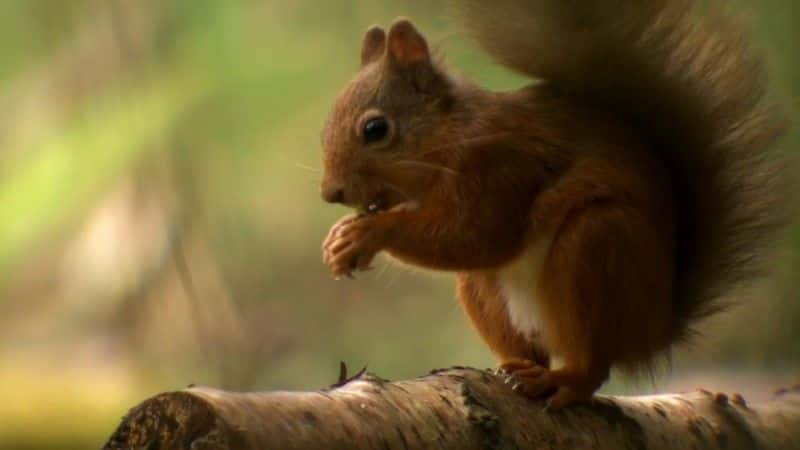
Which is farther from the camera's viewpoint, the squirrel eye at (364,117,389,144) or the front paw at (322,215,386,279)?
the squirrel eye at (364,117,389,144)

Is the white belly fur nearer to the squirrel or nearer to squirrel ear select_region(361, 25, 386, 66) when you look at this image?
the squirrel

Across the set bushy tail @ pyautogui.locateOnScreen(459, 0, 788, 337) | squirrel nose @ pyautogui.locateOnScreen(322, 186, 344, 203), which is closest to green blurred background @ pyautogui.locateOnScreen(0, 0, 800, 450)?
bushy tail @ pyautogui.locateOnScreen(459, 0, 788, 337)

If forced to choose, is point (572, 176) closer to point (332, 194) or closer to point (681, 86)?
point (681, 86)

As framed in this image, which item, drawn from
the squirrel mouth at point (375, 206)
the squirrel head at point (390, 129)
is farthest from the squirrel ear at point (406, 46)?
the squirrel mouth at point (375, 206)

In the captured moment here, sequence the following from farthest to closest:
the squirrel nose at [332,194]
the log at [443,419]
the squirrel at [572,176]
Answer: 1. the squirrel nose at [332,194]
2. the squirrel at [572,176]
3. the log at [443,419]

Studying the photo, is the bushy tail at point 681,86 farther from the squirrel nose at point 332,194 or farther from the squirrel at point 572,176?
the squirrel nose at point 332,194

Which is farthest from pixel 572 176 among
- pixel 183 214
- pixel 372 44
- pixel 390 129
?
pixel 183 214

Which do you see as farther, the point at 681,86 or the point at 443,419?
the point at 681,86
